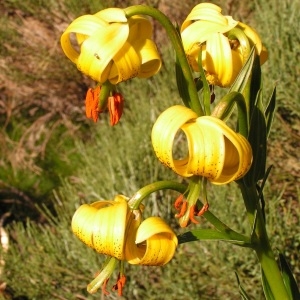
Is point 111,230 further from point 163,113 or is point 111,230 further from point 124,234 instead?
point 163,113

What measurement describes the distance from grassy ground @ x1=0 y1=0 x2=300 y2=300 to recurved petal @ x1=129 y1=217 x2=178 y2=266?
3.18 ft

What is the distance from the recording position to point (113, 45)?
0.80m

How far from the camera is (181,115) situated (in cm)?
78

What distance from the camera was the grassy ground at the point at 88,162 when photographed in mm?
1878

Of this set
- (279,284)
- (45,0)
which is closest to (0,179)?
(45,0)

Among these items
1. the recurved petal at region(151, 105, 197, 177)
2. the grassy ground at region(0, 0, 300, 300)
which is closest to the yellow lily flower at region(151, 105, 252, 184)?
the recurved petal at region(151, 105, 197, 177)

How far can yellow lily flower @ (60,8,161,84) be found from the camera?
0.80m

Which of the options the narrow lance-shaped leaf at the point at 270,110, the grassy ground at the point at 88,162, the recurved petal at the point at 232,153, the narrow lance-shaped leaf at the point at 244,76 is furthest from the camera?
the grassy ground at the point at 88,162

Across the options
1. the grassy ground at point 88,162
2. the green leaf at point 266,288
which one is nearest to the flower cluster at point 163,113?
the green leaf at point 266,288

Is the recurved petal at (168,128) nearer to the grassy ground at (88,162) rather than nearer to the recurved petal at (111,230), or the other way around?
the recurved petal at (111,230)

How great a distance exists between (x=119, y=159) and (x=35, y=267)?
46 cm

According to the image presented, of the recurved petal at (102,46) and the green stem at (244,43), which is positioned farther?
the green stem at (244,43)

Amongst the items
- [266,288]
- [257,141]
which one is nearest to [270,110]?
[257,141]

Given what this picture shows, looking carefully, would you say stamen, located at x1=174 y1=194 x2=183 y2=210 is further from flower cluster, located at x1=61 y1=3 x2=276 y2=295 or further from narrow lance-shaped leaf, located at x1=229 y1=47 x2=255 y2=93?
narrow lance-shaped leaf, located at x1=229 y1=47 x2=255 y2=93
